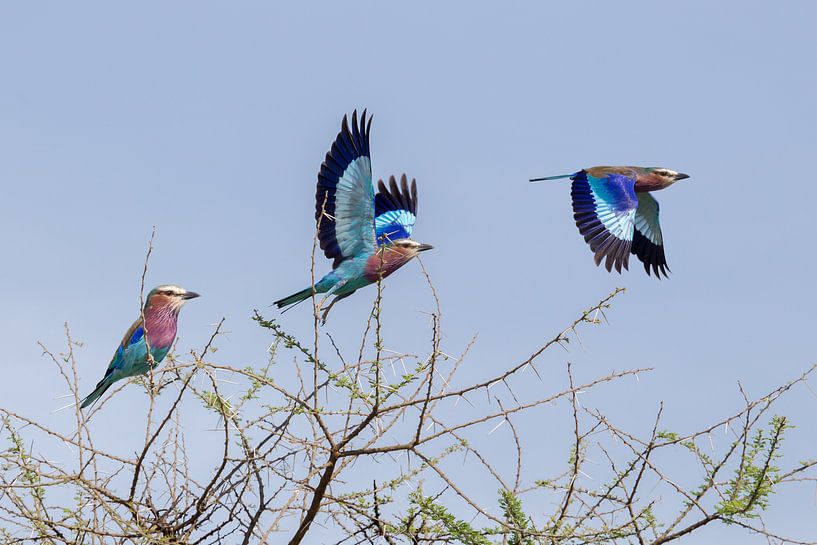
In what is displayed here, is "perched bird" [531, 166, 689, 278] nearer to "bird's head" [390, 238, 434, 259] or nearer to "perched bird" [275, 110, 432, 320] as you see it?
"bird's head" [390, 238, 434, 259]

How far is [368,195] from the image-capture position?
20.1 feet

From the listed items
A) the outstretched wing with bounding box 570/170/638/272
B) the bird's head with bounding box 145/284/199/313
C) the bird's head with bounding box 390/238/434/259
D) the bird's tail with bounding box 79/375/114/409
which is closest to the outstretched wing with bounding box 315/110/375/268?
the bird's head with bounding box 390/238/434/259

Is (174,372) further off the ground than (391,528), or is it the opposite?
(174,372)

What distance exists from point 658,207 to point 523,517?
5683mm

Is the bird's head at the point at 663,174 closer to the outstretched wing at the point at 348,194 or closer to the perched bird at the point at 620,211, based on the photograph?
the perched bird at the point at 620,211

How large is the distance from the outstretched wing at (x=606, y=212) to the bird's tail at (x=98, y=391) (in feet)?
11.3

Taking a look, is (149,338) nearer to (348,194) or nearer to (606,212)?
(348,194)

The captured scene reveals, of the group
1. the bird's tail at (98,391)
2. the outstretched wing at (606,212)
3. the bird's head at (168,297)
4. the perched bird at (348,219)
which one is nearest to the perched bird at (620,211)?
the outstretched wing at (606,212)

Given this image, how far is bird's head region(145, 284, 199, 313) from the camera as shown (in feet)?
19.7

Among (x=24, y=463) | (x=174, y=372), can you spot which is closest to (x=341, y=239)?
(x=174, y=372)

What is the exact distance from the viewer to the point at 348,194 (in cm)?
613

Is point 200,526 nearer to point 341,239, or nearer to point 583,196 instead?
point 341,239

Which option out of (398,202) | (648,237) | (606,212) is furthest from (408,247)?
(648,237)

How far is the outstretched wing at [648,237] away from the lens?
8.67 m
